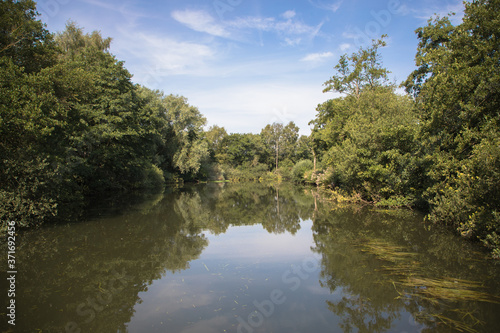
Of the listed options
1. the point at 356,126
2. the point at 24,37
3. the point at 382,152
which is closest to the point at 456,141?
the point at 382,152

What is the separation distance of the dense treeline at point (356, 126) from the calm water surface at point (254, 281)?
195cm

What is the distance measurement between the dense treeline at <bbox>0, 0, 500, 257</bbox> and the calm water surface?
195cm

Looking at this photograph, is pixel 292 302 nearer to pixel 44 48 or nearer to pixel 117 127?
pixel 44 48

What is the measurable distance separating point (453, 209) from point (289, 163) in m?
70.4

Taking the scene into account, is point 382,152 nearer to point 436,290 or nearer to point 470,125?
point 470,125

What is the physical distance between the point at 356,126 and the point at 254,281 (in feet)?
55.9

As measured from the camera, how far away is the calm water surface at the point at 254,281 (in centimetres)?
497

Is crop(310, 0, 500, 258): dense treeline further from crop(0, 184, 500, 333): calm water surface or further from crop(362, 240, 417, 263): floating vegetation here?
crop(362, 240, 417, 263): floating vegetation

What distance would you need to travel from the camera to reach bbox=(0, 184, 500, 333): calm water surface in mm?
4969

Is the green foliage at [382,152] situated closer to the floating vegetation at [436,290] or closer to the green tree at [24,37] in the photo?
the floating vegetation at [436,290]

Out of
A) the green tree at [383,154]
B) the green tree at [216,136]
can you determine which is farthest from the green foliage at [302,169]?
the green tree at [216,136]

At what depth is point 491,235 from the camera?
27.2ft

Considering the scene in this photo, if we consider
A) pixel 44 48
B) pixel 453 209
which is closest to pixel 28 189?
pixel 44 48

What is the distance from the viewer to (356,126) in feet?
68.9
